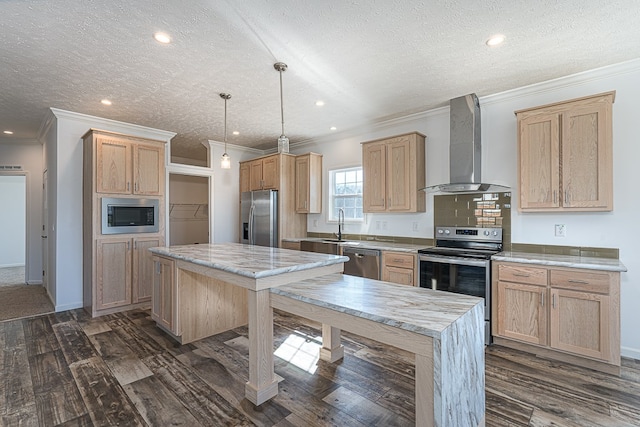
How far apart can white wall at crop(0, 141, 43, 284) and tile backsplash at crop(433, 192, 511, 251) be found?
264 inches

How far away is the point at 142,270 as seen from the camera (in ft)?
13.6

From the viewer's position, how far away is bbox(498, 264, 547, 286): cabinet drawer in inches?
106

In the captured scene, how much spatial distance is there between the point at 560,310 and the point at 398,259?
5.06 feet

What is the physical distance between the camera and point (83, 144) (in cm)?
410

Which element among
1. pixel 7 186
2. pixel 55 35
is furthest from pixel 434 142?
pixel 7 186

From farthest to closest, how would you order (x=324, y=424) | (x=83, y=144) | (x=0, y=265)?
(x=0, y=265)
(x=83, y=144)
(x=324, y=424)

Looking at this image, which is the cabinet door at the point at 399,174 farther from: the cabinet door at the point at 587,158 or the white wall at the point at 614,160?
the cabinet door at the point at 587,158

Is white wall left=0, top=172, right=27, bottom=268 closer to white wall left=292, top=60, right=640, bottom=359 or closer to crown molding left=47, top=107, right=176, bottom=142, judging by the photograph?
crown molding left=47, top=107, right=176, bottom=142

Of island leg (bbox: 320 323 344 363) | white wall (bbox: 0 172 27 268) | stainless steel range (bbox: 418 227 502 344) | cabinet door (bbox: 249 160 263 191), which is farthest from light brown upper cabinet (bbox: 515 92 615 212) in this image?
white wall (bbox: 0 172 27 268)

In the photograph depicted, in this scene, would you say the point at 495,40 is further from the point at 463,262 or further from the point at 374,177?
the point at 374,177

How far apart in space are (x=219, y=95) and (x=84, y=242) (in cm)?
271

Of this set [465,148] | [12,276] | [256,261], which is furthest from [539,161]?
[12,276]

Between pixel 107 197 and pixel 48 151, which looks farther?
pixel 48 151

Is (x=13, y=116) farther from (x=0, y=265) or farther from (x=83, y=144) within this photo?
(x=0, y=265)
